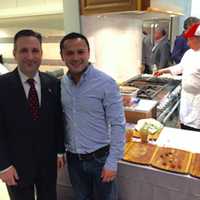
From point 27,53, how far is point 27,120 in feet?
0.98

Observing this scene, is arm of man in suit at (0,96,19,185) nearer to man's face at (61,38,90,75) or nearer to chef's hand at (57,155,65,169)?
chef's hand at (57,155,65,169)

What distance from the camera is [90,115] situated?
112cm

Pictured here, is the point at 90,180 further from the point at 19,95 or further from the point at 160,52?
the point at 160,52

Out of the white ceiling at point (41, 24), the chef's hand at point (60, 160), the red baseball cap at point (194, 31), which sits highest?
the white ceiling at point (41, 24)

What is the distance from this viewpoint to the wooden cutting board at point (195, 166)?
1165 millimetres

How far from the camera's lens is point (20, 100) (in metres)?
1.12

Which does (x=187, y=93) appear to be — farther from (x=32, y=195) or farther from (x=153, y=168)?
(x=32, y=195)

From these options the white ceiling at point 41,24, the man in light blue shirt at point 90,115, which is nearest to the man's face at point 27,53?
the man in light blue shirt at point 90,115

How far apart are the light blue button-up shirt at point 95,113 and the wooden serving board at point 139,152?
21 centimetres

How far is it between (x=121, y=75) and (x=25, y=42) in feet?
5.48

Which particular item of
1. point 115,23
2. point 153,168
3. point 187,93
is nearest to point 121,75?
point 115,23

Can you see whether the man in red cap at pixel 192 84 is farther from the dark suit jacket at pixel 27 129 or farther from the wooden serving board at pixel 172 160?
the dark suit jacket at pixel 27 129

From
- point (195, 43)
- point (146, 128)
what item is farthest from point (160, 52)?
point (146, 128)

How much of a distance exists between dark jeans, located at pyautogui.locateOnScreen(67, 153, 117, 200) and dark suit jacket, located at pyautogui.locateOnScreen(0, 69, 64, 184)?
12cm
